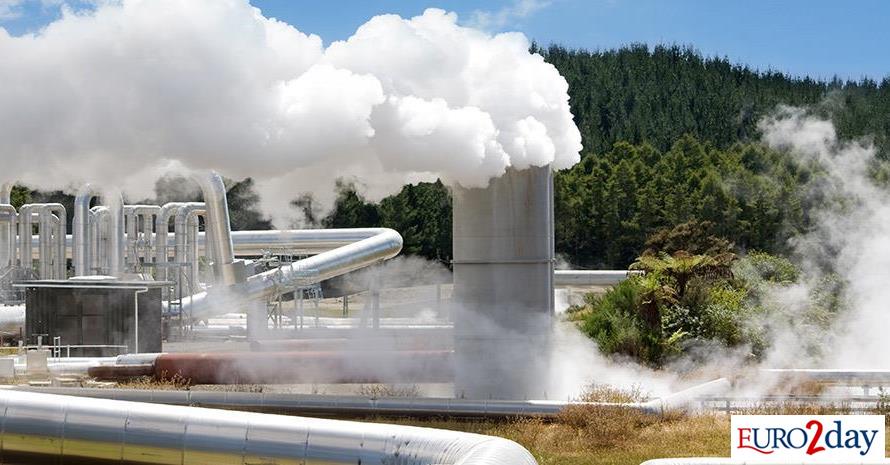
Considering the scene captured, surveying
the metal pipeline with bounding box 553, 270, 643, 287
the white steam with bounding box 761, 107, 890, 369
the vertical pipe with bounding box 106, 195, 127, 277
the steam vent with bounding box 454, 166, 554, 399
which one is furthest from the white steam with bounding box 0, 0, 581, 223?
the metal pipeline with bounding box 553, 270, 643, 287

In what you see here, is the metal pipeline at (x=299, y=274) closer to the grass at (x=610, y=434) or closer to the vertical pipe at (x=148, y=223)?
the vertical pipe at (x=148, y=223)

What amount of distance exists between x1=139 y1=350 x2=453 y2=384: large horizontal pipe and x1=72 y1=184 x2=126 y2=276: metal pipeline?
19487 mm

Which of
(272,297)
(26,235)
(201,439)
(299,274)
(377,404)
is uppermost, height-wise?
(26,235)

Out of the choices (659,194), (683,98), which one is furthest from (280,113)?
(683,98)

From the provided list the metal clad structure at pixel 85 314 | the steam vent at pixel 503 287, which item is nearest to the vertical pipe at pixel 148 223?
the metal clad structure at pixel 85 314

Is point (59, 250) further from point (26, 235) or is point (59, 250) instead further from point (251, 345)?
point (251, 345)

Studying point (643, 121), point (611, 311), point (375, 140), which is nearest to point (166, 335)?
point (611, 311)

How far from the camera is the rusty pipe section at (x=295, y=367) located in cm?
2372

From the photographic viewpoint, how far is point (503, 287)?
21.5 m

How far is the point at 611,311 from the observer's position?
29797 mm

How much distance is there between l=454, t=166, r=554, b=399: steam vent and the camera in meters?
21.5

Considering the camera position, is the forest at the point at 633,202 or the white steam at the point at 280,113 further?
the forest at the point at 633,202

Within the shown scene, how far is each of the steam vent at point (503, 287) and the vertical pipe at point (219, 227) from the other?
18698mm

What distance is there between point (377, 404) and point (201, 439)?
7.07 metres
